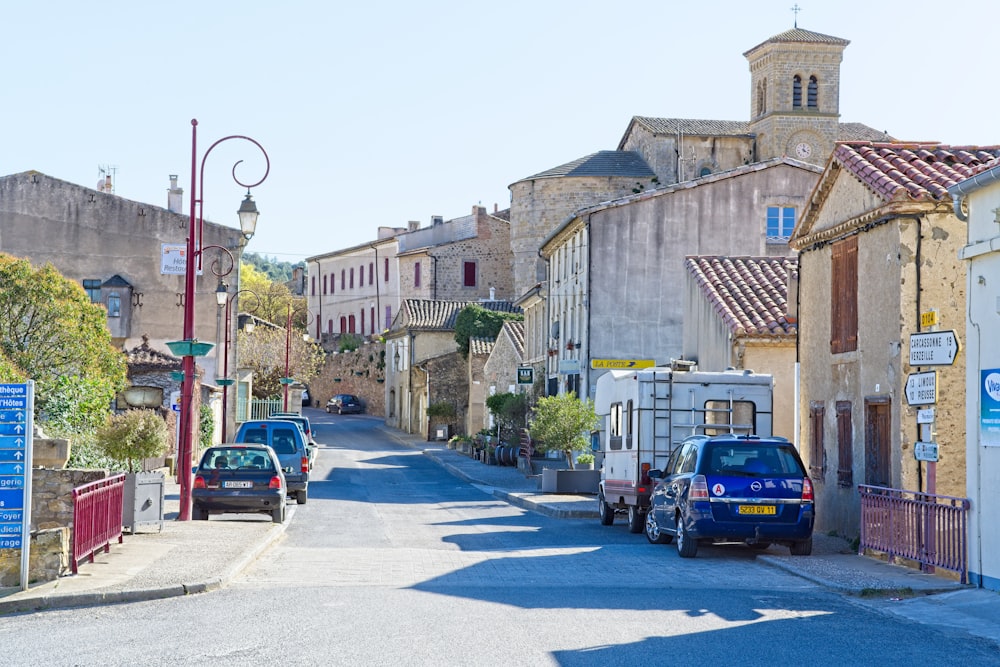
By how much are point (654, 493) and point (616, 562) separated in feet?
10.2

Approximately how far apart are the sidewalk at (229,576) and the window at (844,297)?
122 inches

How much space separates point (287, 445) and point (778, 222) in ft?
62.9

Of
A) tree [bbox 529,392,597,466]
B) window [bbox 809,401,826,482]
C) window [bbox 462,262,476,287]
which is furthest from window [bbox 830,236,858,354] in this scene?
window [bbox 462,262,476,287]

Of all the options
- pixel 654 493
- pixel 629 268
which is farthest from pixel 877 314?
pixel 629 268

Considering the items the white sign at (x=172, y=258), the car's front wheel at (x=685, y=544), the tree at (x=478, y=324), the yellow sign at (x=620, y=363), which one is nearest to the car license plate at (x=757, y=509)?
the car's front wheel at (x=685, y=544)

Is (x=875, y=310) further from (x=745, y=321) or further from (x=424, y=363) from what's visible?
(x=424, y=363)

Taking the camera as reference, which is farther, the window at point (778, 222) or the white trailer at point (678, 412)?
the window at point (778, 222)

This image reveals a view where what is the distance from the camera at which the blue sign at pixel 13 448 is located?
1304 centimetres

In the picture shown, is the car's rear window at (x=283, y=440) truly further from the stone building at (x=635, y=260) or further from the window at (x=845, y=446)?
the window at (x=845, y=446)

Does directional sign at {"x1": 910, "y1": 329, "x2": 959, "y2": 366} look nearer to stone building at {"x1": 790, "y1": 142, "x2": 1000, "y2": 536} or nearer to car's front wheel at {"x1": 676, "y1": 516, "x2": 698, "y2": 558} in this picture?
stone building at {"x1": 790, "y1": 142, "x2": 1000, "y2": 536}

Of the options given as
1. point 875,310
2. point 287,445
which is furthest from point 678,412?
point 287,445

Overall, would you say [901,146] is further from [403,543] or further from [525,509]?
[525,509]

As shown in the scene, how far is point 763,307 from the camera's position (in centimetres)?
2892

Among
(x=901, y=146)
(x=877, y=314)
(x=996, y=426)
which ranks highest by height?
(x=901, y=146)
